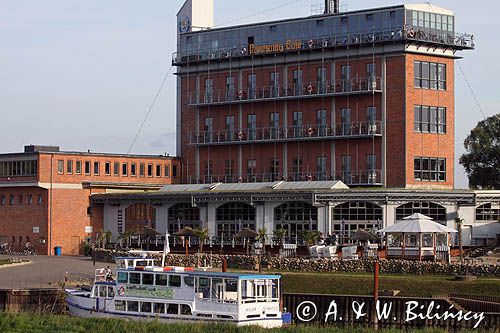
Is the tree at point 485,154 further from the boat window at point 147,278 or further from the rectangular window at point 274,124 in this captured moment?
the boat window at point 147,278

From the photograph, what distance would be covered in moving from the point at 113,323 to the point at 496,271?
29673 mm

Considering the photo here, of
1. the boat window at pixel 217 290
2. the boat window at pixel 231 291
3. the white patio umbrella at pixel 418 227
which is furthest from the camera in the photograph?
the white patio umbrella at pixel 418 227

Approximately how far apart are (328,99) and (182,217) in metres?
16.3

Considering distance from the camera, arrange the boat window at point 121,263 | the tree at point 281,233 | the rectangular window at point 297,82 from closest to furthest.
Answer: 1. the boat window at point 121,263
2. the tree at point 281,233
3. the rectangular window at point 297,82

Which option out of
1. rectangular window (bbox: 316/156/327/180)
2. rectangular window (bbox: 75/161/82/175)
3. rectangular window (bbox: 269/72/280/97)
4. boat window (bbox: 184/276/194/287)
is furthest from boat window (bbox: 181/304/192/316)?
rectangular window (bbox: 269/72/280/97)

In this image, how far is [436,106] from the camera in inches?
3807

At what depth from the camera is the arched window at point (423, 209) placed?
3425 inches

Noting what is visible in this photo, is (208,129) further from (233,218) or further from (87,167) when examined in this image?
(233,218)

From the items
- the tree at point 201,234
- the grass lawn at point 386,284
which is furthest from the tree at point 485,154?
the grass lawn at point 386,284

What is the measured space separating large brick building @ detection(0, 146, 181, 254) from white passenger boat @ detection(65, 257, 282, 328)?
41.6m

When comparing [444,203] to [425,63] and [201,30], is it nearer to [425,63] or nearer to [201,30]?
[425,63]

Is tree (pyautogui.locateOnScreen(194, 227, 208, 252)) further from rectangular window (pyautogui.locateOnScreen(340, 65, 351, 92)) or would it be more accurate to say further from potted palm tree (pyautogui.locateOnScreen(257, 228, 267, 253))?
rectangular window (pyautogui.locateOnScreen(340, 65, 351, 92))

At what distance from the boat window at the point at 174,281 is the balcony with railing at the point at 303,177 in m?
44.0

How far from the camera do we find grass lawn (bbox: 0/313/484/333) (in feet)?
143
